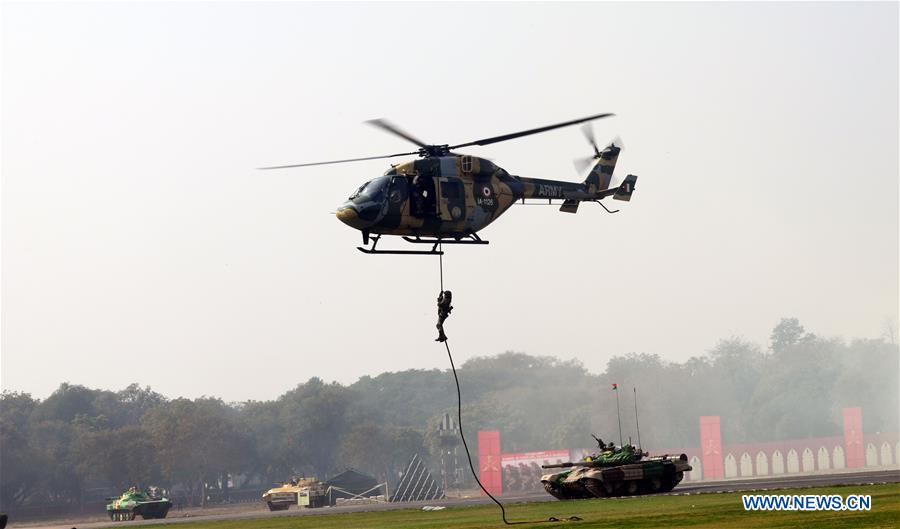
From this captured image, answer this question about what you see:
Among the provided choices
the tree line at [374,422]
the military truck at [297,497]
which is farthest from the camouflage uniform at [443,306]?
the tree line at [374,422]

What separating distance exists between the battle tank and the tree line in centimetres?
7790

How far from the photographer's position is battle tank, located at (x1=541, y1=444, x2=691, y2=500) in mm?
52875

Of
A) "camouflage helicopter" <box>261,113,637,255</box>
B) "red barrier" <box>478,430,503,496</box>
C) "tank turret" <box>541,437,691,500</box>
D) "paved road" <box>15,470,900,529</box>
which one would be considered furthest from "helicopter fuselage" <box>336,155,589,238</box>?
"red barrier" <box>478,430,503,496</box>

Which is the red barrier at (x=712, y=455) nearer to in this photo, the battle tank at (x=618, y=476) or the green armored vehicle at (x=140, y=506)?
the green armored vehicle at (x=140, y=506)

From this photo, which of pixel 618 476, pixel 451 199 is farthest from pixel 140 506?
pixel 451 199

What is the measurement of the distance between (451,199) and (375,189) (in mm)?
3024

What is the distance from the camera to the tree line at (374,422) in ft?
415

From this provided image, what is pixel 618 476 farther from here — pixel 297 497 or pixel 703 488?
pixel 297 497

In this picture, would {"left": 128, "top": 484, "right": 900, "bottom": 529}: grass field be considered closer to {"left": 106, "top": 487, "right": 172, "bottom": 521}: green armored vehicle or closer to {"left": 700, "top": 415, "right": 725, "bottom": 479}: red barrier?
{"left": 106, "top": 487, "right": 172, "bottom": 521}: green armored vehicle

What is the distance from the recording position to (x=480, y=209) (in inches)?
1622

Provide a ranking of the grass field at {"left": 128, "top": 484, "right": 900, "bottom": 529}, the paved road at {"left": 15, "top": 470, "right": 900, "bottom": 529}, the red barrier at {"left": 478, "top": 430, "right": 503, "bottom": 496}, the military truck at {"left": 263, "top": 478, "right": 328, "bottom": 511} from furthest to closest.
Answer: the red barrier at {"left": 478, "top": 430, "right": 503, "bottom": 496} → the military truck at {"left": 263, "top": 478, "right": 328, "bottom": 511} → the paved road at {"left": 15, "top": 470, "right": 900, "bottom": 529} → the grass field at {"left": 128, "top": 484, "right": 900, "bottom": 529}

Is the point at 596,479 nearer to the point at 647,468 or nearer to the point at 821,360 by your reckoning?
the point at 647,468

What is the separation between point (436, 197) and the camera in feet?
130

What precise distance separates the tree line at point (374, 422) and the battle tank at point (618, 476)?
7790cm
